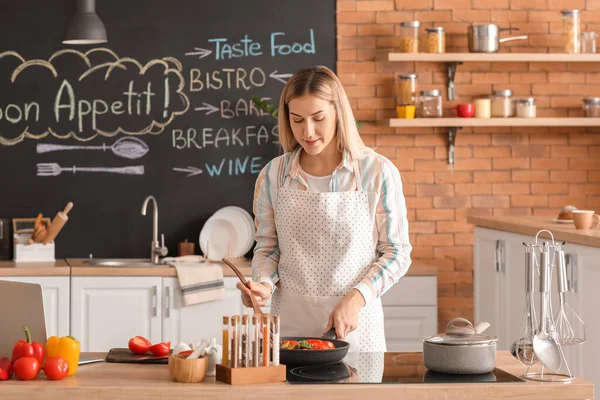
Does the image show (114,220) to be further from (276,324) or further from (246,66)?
(276,324)

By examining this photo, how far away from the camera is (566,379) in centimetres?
244

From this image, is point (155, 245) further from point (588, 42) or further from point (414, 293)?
point (588, 42)

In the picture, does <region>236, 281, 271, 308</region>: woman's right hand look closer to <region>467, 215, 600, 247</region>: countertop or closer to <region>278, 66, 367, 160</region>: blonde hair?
<region>278, 66, 367, 160</region>: blonde hair

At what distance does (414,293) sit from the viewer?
5.37 meters

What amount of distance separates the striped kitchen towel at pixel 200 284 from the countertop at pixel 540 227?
1.50m

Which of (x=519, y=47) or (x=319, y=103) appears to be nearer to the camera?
(x=319, y=103)

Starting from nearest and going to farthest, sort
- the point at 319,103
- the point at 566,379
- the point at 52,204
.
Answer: the point at 566,379 < the point at 319,103 < the point at 52,204

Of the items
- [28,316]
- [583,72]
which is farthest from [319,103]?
[583,72]

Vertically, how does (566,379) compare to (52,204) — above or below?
below

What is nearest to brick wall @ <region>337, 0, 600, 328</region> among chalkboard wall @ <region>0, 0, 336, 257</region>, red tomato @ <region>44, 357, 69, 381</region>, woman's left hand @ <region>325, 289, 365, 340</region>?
chalkboard wall @ <region>0, 0, 336, 257</region>

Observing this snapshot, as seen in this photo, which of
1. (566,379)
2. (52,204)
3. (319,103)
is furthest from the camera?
(52,204)

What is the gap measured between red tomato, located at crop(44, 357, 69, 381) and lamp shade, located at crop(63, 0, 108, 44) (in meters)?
3.19

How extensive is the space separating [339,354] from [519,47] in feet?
12.3

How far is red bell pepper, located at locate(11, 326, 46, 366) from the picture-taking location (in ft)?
8.12
